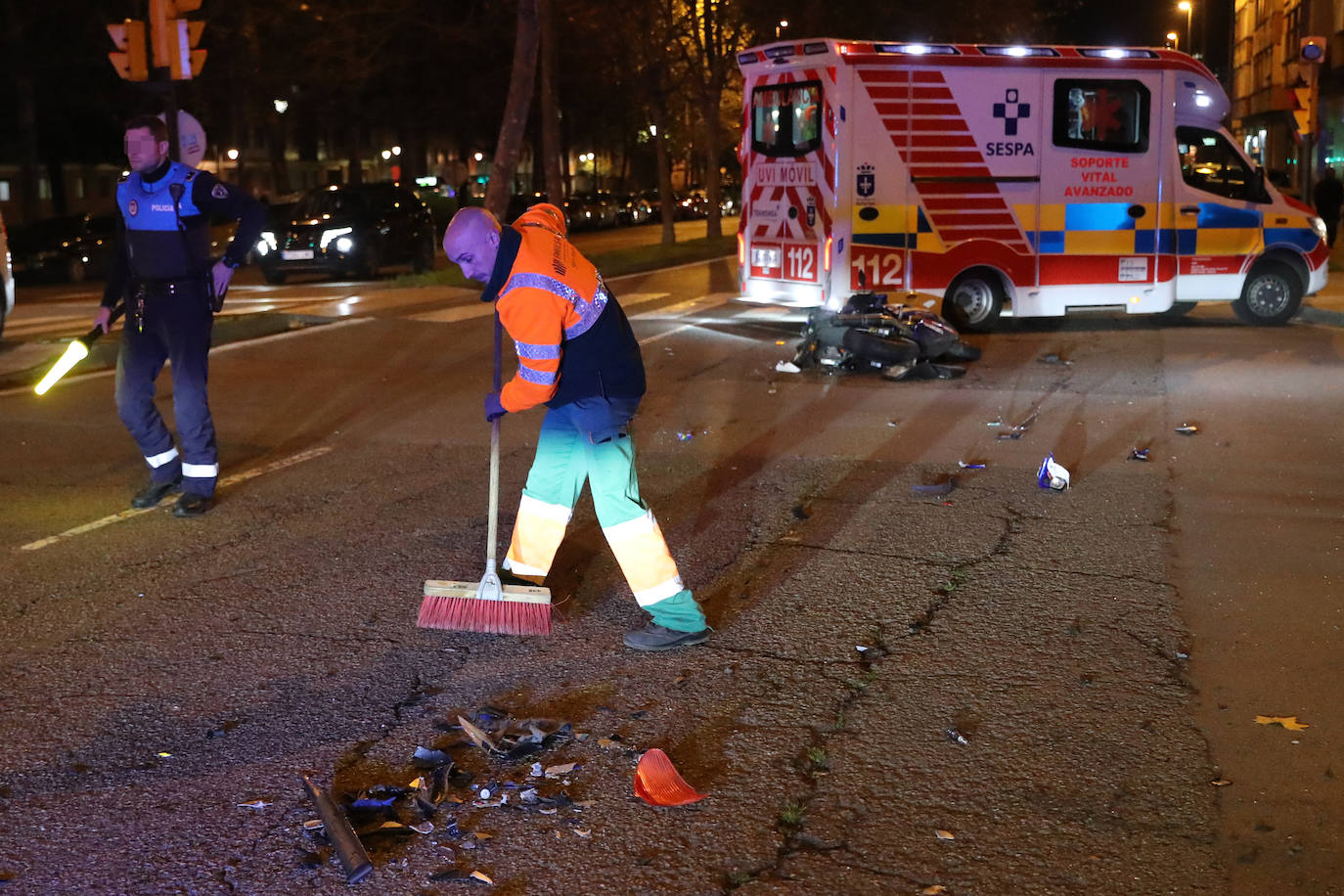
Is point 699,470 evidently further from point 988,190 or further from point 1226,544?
point 988,190

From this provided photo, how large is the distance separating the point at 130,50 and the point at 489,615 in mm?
8873

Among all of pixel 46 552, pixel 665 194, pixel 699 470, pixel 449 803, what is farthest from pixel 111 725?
pixel 665 194

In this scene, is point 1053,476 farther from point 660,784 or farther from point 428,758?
point 428,758

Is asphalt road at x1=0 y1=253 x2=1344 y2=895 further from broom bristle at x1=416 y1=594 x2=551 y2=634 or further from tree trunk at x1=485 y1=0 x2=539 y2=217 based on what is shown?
tree trunk at x1=485 y1=0 x2=539 y2=217

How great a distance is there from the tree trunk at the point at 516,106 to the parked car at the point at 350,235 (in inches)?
109

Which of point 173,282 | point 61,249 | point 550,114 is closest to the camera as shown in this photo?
point 173,282

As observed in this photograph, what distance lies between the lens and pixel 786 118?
15.1 m

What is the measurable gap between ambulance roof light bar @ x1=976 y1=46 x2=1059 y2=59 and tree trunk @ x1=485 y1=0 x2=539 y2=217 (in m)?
9.05

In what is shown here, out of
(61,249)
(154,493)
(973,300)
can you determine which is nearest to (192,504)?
(154,493)

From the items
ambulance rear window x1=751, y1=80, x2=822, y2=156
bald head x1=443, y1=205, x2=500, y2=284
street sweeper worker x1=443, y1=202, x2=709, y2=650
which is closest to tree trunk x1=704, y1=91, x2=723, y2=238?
ambulance rear window x1=751, y1=80, x2=822, y2=156

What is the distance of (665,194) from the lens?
34969 mm

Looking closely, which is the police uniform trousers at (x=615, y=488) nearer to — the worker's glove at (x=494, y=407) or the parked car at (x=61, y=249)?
the worker's glove at (x=494, y=407)

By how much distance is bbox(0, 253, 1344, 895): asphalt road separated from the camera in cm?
381

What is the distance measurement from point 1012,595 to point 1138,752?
166cm
